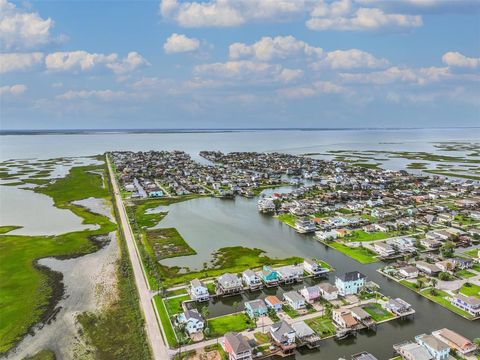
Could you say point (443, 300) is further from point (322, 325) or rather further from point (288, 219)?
point (288, 219)

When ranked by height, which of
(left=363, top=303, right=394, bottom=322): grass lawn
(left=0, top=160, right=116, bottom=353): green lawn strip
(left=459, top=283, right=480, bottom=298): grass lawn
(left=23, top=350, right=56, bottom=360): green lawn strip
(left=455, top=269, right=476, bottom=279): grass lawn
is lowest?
(left=23, top=350, right=56, bottom=360): green lawn strip

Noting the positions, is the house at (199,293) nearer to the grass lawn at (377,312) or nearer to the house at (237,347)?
the house at (237,347)

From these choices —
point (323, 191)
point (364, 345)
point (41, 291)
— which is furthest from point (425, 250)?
point (41, 291)

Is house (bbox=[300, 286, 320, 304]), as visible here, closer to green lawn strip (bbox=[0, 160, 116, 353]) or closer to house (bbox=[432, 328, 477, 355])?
house (bbox=[432, 328, 477, 355])

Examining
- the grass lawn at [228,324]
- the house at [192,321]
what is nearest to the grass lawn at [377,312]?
the grass lawn at [228,324]

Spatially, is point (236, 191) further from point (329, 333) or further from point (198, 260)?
point (329, 333)

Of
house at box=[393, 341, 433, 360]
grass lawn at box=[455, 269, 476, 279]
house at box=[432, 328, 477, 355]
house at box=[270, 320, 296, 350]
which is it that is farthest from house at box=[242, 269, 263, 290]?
grass lawn at box=[455, 269, 476, 279]

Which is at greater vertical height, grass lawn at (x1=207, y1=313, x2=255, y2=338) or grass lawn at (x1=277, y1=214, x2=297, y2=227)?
grass lawn at (x1=277, y1=214, x2=297, y2=227)
